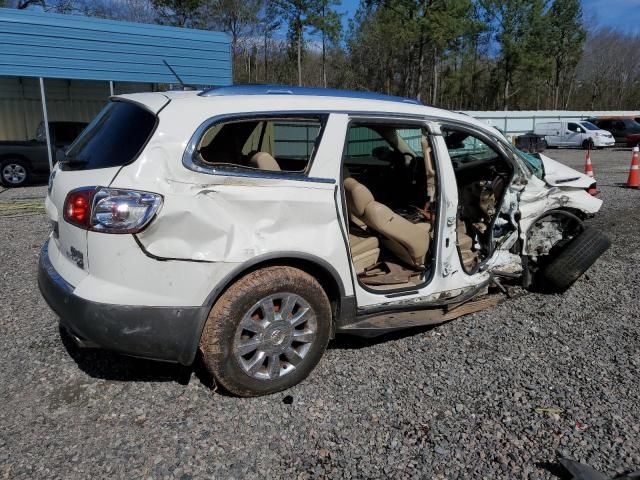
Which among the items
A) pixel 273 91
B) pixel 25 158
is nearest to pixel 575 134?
pixel 25 158

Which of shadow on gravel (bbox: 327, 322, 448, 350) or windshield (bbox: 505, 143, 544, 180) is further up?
windshield (bbox: 505, 143, 544, 180)

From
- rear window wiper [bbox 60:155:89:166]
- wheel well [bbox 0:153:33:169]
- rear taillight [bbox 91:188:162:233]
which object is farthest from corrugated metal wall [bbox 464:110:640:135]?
rear taillight [bbox 91:188:162:233]

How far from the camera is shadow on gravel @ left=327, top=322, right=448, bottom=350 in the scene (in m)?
3.81

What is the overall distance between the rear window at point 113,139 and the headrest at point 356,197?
1461 millimetres

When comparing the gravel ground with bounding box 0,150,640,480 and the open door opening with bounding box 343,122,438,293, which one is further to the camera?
the open door opening with bounding box 343,122,438,293

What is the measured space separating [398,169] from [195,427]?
2937 millimetres

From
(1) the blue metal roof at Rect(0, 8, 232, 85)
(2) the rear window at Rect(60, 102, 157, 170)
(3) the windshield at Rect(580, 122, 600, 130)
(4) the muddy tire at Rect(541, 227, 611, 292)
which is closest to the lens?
(2) the rear window at Rect(60, 102, 157, 170)

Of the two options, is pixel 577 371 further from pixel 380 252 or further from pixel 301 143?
pixel 301 143

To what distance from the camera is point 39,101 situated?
17188 mm

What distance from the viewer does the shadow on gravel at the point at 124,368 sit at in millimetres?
3314

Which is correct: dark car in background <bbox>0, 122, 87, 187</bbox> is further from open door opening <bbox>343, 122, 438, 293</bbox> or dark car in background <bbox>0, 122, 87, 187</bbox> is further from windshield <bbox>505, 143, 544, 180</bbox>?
windshield <bbox>505, 143, 544, 180</bbox>

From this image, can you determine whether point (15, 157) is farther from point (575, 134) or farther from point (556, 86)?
point (556, 86)

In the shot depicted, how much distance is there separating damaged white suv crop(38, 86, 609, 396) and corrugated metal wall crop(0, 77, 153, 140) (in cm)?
1528

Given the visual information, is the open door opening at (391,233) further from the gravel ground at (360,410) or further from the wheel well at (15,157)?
the wheel well at (15,157)
